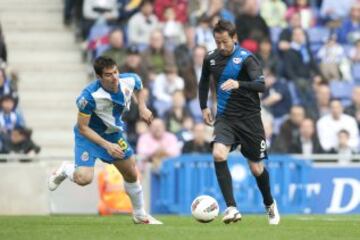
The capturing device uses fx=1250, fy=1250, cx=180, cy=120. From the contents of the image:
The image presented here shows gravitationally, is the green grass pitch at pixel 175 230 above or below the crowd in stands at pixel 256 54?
below

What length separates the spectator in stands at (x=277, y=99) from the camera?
22.7m

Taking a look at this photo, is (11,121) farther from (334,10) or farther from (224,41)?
(224,41)

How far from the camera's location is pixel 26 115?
2306 centimetres

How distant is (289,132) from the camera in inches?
859

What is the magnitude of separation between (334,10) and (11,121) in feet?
24.5

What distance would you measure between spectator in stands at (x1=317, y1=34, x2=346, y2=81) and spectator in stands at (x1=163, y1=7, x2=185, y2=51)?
2759 mm

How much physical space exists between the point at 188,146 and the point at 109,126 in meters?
7.09

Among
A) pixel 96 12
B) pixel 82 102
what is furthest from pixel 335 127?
pixel 82 102

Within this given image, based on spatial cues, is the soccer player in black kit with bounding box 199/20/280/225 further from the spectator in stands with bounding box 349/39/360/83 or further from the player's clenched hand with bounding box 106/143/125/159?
the spectator in stands with bounding box 349/39/360/83

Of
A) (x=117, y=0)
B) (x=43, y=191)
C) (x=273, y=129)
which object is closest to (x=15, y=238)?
(x=43, y=191)

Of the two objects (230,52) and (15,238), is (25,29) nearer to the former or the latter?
(230,52)

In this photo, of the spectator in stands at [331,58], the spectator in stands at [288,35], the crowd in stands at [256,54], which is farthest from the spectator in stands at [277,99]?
the spectator in stands at [331,58]

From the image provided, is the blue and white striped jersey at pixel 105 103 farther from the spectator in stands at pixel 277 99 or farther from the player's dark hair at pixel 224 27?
the spectator in stands at pixel 277 99

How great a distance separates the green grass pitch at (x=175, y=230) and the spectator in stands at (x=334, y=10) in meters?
9.76
